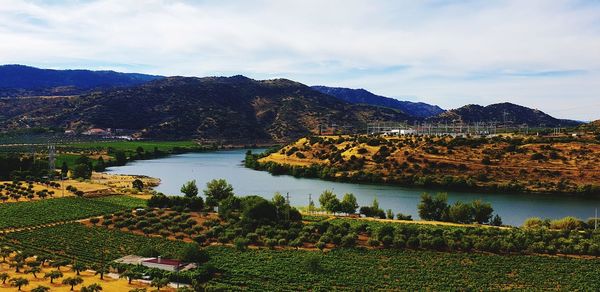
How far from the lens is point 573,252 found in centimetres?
5088

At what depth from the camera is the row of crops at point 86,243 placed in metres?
48.5

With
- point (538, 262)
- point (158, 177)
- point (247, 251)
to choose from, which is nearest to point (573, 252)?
point (538, 262)

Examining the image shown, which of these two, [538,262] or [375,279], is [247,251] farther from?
[538,262]

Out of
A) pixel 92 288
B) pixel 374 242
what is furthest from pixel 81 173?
pixel 92 288

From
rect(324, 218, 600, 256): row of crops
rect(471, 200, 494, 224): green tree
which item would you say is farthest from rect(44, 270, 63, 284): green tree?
rect(471, 200, 494, 224): green tree

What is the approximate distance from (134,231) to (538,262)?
42317 mm

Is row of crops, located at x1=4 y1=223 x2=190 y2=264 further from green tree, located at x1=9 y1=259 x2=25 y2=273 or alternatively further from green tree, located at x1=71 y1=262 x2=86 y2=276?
green tree, located at x1=9 y1=259 x2=25 y2=273

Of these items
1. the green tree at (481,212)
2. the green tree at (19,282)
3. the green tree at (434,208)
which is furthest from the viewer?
the green tree at (434,208)

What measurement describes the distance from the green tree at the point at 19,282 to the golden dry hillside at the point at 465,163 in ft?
271

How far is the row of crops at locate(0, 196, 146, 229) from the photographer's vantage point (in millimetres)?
63972

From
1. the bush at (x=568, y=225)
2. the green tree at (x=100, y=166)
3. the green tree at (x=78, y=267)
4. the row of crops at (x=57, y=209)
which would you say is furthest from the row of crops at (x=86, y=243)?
the green tree at (x=100, y=166)

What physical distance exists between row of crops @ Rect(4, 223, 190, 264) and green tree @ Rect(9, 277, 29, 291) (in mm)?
7595

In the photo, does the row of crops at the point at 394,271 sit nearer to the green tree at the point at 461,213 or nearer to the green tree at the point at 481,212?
the green tree at the point at 461,213

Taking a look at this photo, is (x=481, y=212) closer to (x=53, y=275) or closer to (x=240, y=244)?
(x=240, y=244)
